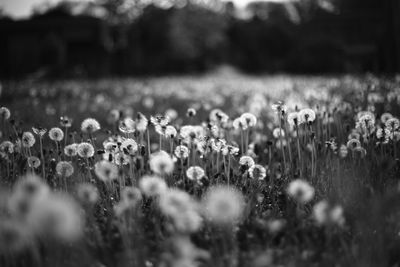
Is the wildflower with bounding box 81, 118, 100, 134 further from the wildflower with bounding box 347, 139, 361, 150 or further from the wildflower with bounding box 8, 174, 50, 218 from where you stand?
the wildflower with bounding box 347, 139, 361, 150

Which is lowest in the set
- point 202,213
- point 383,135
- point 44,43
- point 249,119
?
point 202,213

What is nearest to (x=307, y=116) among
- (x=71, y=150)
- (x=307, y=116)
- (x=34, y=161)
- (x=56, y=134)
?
(x=307, y=116)

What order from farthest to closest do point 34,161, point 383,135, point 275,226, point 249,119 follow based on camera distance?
point 249,119 → point 383,135 → point 34,161 → point 275,226

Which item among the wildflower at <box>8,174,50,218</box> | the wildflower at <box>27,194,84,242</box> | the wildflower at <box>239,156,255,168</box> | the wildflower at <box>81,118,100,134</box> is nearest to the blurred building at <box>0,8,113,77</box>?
the wildflower at <box>81,118,100,134</box>

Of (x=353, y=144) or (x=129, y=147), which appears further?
(x=353, y=144)

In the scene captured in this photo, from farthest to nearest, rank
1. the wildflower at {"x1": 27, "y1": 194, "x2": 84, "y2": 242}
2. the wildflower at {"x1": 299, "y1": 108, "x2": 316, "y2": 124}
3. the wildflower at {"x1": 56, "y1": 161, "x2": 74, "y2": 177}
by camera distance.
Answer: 1. the wildflower at {"x1": 299, "y1": 108, "x2": 316, "y2": 124}
2. the wildflower at {"x1": 56, "y1": 161, "x2": 74, "y2": 177}
3. the wildflower at {"x1": 27, "y1": 194, "x2": 84, "y2": 242}

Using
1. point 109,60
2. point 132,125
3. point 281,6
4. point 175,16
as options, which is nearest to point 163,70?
point 109,60

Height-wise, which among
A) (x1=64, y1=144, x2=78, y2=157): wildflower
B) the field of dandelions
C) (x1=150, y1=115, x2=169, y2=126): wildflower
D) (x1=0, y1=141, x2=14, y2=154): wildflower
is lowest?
the field of dandelions

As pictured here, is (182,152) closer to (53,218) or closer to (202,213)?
(202,213)

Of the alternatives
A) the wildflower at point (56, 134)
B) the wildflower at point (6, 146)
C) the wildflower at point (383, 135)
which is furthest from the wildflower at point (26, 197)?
the wildflower at point (383, 135)

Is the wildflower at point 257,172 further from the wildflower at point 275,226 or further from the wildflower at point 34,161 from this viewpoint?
the wildflower at point 34,161

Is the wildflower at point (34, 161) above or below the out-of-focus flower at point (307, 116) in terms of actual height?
below

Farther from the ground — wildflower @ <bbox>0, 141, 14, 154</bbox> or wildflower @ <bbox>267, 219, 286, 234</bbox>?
wildflower @ <bbox>0, 141, 14, 154</bbox>

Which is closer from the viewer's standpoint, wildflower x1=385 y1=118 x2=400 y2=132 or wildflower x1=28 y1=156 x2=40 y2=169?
wildflower x1=28 y1=156 x2=40 y2=169
